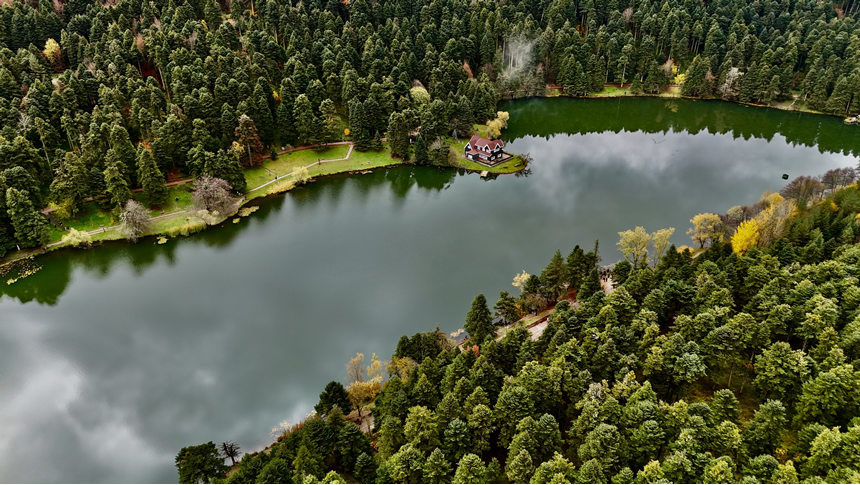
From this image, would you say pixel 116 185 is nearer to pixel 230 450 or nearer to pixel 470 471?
pixel 230 450

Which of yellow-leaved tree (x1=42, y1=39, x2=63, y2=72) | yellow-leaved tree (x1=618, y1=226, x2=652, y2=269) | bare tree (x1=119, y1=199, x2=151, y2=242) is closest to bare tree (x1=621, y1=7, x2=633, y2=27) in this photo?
yellow-leaved tree (x1=618, y1=226, x2=652, y2=269)

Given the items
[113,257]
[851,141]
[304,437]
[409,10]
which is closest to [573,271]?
[304,437]

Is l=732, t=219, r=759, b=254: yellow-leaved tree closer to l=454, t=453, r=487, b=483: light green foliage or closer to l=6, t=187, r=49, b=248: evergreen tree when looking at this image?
l=454, t=453, r=487, b=483: light green foliage

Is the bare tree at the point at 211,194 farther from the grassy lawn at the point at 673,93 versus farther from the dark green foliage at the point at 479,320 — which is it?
the grassy lawn at the point at 673,93

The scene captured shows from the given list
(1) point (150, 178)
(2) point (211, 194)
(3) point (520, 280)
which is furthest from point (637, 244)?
(1) point (150, 178)

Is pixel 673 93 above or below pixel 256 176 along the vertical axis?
above

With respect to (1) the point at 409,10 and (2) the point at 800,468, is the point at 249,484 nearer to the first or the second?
(2) the point at 800,468

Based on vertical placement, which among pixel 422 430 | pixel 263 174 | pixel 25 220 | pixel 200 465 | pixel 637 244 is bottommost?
pixel 200 465

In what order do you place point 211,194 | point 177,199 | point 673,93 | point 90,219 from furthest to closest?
point 673,93 < point 177,199 < point 211,194 < point 90,219
